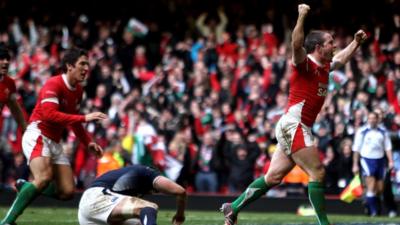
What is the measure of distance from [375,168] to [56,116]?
781 centimetres

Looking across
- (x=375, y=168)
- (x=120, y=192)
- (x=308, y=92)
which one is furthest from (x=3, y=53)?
(x=375, y=168)

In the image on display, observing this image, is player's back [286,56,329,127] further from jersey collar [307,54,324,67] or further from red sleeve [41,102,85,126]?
red sleeve [41,102,85,126]

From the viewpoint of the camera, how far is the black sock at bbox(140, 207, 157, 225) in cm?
1105

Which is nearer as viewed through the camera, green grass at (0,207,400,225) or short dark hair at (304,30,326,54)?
short dark hair at (304,30,326,54)

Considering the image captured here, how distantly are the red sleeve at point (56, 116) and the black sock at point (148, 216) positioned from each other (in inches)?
87.0

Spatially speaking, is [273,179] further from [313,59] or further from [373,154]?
[373,154]

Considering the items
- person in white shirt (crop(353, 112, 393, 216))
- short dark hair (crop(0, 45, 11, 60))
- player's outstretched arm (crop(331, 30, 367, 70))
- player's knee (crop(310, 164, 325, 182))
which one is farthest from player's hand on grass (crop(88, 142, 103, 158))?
person in white shirt (crop(353, 112, 393, 216))

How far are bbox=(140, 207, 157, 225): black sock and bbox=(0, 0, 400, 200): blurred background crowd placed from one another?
9.30 metres

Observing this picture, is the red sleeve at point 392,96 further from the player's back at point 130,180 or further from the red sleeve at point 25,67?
the player's back at point 130,180

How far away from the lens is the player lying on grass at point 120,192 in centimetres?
1143

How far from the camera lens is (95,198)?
11.5 meters

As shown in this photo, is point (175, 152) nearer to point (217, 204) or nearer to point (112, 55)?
point (217, 204)

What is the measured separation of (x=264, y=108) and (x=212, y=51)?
260 cm

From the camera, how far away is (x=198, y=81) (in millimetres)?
24188
